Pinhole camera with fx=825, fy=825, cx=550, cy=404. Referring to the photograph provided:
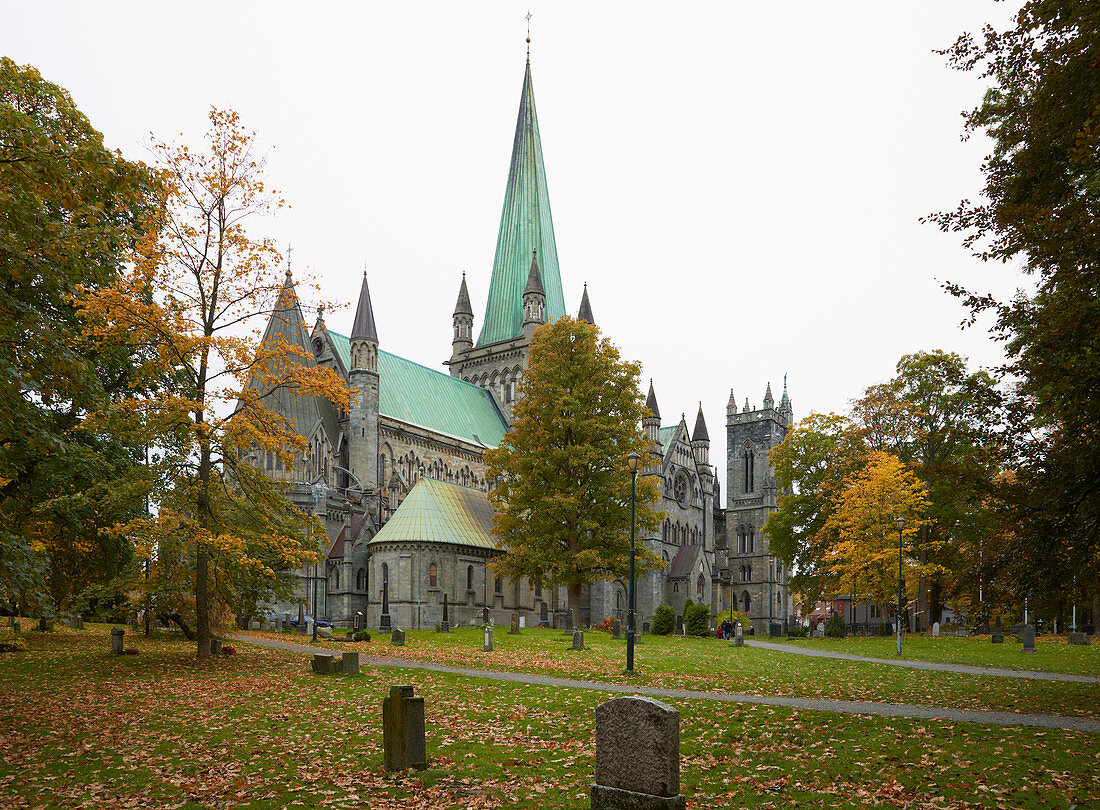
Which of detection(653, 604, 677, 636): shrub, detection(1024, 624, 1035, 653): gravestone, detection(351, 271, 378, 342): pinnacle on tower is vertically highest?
detection(351, 271, 378, 342): pinnacle on tower

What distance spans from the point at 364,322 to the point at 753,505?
158 ft

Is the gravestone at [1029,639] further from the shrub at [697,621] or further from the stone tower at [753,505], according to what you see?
the stone tower at [753,505]

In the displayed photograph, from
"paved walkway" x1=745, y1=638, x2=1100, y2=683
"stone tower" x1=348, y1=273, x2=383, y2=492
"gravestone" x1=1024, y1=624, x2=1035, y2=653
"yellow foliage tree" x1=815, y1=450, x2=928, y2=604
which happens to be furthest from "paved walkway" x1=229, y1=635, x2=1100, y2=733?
"stone tower" x1=348, y1=273, x2=383, y2=492

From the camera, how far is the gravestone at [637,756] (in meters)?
7.46

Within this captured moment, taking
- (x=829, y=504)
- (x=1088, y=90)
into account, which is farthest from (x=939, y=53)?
(x=829, y=504)

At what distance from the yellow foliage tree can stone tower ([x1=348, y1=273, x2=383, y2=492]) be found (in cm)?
A: 2850

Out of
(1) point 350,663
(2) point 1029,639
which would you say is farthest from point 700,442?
(1) point 350,663

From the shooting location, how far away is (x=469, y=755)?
1066 centimetres

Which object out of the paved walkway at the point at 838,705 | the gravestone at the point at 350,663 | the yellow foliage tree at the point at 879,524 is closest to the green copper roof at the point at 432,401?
the yellow foliage tree at the point at 879,524

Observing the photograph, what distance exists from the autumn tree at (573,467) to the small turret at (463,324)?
37753mm

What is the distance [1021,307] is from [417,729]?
36.2 ft

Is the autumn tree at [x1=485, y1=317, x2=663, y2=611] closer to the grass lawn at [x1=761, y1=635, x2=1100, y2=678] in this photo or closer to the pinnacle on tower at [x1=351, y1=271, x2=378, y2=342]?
the grass lawn at [x1=761, y1=635, x2=1100, y2=678]

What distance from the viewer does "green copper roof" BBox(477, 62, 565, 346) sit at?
243 feet

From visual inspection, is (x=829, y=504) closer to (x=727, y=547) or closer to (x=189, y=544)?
(x=189, y=544)
